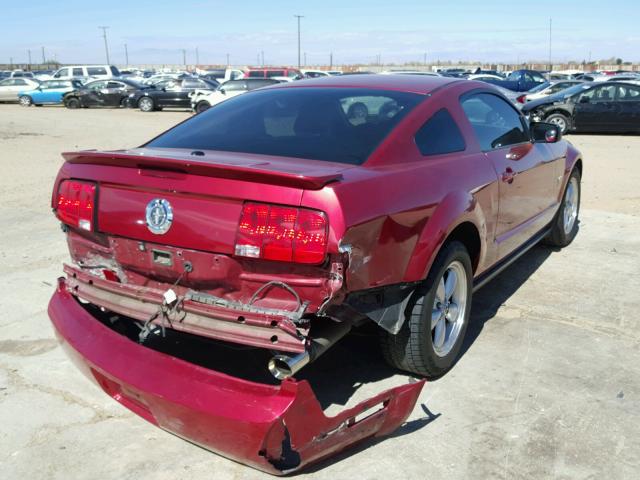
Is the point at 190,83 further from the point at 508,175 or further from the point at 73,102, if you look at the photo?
the point at 508,175

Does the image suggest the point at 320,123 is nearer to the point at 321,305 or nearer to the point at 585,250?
the point at 321,305

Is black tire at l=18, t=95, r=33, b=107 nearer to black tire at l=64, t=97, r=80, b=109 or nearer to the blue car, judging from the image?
the blue car

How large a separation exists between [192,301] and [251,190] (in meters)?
0.55

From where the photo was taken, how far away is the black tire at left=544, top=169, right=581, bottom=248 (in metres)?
6.15

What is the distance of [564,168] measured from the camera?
5.88 metres

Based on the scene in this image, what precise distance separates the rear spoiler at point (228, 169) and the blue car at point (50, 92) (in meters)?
30.3

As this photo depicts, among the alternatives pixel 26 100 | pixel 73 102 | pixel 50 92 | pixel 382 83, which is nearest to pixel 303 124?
pixel 382 83

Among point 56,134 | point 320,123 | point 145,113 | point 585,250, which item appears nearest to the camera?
point 320,123

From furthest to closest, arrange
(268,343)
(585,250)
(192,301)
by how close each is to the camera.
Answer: (585,250) → (192,301) → (268,343)

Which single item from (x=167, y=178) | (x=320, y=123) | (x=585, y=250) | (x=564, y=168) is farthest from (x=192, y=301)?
(x=585, y=250)

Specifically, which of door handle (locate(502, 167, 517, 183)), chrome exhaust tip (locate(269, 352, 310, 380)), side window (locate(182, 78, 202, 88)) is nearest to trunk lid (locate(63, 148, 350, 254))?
chrome exhaust tip (locate(269, 352, 310, 380))

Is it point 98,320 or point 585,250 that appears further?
point 585,250

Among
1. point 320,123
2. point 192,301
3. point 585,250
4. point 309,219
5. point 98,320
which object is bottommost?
point 585,250

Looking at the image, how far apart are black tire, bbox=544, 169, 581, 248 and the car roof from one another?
7.71 ft
